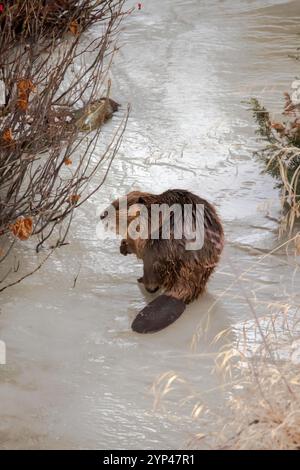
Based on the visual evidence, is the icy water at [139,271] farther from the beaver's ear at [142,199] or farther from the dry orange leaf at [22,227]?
the beaver's ear at [142,199]

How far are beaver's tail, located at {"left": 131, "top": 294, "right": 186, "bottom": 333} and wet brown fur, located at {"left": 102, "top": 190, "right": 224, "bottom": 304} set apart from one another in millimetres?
60

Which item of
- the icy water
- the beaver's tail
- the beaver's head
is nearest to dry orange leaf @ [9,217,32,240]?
the icy water

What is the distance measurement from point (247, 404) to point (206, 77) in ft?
16.6

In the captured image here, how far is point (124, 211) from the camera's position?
5094 millimetres

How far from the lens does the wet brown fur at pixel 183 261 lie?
484cm

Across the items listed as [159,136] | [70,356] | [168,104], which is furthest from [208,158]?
[70,356]

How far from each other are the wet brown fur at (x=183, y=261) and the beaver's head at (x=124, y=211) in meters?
0.17

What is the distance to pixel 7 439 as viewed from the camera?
3.82 metres

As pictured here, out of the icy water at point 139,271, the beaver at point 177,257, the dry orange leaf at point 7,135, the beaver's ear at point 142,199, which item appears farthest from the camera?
the beaver's ear at point 142,199

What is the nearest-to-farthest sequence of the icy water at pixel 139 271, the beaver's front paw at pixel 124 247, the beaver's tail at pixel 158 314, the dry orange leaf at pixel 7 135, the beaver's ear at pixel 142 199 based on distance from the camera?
the icy water at pixel 139 271 → the beaver's tail at pixel 158 314 → the dry orange leaf at pixel 7 135 → the beaver's ear at pixel 142 199 → the beaver's front paw at pixel 124 247

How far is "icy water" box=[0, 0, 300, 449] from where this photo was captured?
397 centimetres

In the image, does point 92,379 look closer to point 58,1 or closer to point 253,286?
point 253,286

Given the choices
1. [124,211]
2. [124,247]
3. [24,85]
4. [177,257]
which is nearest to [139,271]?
[124,247]

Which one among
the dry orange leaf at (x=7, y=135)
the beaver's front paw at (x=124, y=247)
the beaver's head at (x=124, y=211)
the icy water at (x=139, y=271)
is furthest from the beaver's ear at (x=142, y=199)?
the dry orange leaf at (x=7, y=135)
